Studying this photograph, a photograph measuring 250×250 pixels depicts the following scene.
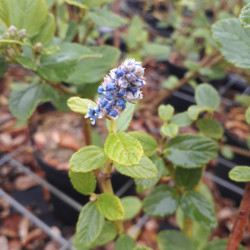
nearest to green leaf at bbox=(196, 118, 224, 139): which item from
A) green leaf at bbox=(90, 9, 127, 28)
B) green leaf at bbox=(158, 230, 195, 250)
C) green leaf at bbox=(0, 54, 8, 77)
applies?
green leaf at bbox=(158, 230, 195, 250)

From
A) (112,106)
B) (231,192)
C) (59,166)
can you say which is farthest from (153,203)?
(231,192)

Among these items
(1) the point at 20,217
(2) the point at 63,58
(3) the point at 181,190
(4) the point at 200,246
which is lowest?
(1) the point at 20,217

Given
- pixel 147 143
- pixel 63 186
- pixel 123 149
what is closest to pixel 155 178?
pixel 147 143

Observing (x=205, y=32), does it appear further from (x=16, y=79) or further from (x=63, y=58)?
(x=16, y=79)

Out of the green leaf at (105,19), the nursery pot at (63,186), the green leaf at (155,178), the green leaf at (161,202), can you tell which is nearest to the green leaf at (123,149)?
the green leaf at (155,178)

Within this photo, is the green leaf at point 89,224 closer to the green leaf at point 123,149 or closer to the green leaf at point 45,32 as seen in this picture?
the green leaf at point 123,149

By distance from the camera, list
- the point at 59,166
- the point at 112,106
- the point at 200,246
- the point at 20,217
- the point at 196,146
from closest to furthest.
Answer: the point at 112,106 < the point at 196,146 < the point at 200,246 < the point at 59,166 < the point at 20,217
